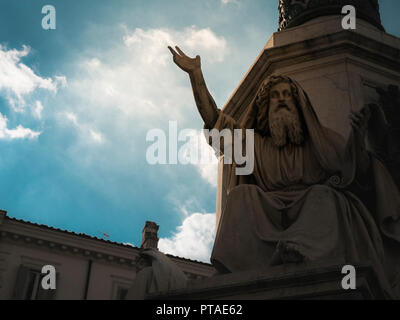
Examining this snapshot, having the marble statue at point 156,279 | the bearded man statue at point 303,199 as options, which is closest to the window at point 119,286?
the bearded man statue at point 303,199

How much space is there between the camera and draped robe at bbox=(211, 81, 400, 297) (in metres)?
5.77

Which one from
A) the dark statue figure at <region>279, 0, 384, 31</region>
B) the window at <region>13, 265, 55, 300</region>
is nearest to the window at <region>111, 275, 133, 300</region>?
the window at <region>13, 265, 55, 300</region>

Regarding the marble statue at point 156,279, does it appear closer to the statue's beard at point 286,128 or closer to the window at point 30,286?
the statue's beard at point 286,128

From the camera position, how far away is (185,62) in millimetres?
7988

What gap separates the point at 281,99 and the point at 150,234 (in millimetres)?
23181

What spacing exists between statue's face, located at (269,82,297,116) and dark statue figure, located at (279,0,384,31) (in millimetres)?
3154

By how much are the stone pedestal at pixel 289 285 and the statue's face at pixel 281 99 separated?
7.88ft

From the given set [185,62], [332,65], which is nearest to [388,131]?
[332,65]

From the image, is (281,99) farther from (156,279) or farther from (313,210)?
(156,279)

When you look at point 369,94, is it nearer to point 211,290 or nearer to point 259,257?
point 259,257

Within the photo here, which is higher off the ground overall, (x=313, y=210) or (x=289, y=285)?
(x=313, y=210)

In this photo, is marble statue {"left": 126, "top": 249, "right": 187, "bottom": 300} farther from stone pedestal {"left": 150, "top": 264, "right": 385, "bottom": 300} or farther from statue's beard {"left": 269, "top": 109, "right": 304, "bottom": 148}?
statue's beard {"left": 269, "top": 109, "right": 304, "bottom": 148}

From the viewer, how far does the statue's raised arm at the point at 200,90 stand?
7730 millimetres
